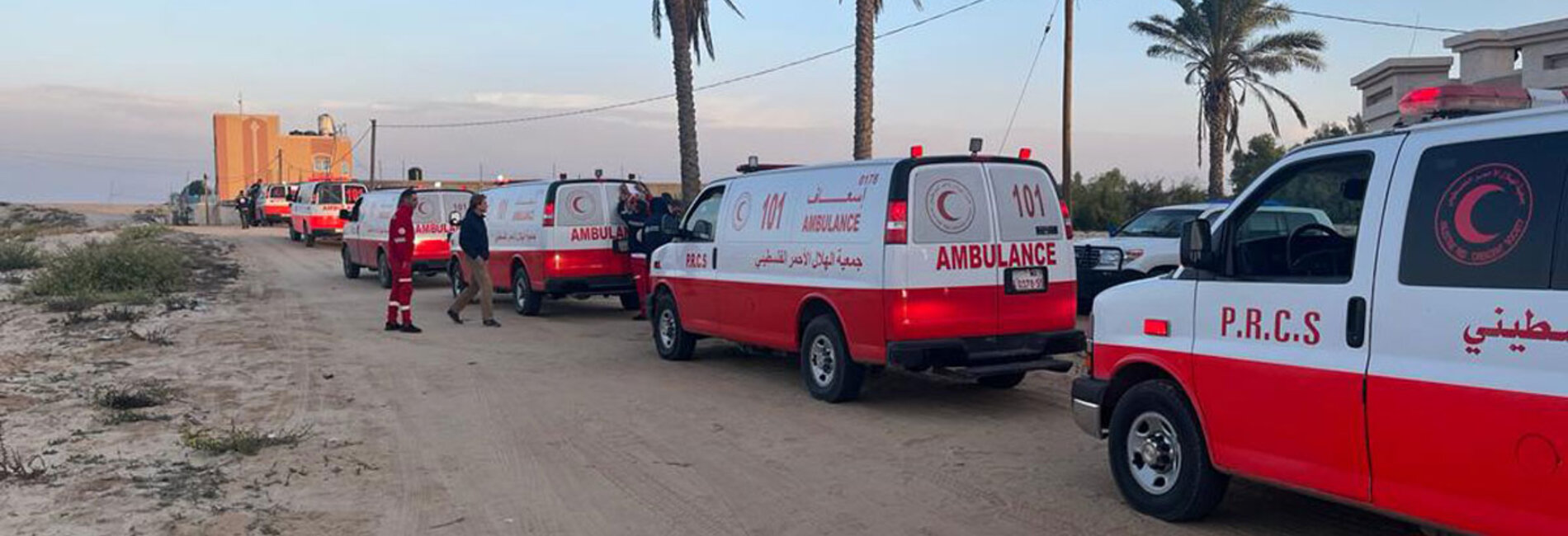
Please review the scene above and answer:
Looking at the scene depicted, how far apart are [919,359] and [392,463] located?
12.0 ft

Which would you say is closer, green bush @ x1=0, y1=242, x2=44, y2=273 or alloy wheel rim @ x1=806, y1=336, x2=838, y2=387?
alloy wheel rim @ x1=806, y1=336, x2=838, y2=387

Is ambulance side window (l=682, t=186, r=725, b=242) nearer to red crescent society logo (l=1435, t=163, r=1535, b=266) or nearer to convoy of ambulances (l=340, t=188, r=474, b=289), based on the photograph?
red crescent society logo (l=1435, t=163, r=1535, b=266)

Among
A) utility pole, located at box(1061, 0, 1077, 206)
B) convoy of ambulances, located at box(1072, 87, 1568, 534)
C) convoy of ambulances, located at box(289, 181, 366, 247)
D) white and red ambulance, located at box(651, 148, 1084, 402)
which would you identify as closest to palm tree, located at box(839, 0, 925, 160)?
utility pole, located at box(1061, 0, 1077, 206)

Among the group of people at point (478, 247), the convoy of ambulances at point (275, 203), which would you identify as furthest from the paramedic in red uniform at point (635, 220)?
the convoy of ambulances at point (275, 203)

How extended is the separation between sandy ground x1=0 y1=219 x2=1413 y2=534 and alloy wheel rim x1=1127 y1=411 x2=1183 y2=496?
0.76 feet

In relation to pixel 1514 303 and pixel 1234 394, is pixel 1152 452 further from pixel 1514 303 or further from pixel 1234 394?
pixel 1514 303

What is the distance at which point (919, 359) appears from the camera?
332 inches

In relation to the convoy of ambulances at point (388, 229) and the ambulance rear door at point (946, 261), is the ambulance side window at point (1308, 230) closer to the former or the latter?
the ambulance rear door at point (946, 261)

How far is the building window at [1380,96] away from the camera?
1786 centimetres

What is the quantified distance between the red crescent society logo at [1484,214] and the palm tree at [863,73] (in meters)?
Answer: 15.7

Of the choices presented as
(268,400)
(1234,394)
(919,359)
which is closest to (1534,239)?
(1234,394)

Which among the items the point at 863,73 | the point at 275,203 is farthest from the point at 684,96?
the point at 275,203

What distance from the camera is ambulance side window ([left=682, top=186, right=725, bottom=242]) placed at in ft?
36.6

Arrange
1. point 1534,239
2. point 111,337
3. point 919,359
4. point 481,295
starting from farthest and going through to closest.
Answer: point 481,295, point 111,337, point 919,359, point 1534,239
